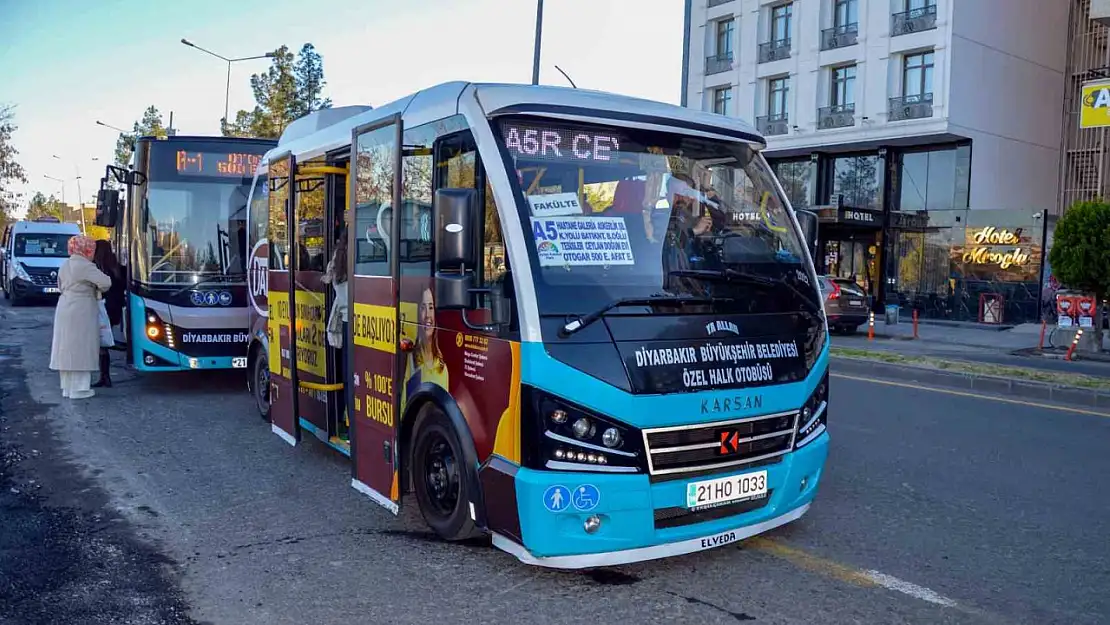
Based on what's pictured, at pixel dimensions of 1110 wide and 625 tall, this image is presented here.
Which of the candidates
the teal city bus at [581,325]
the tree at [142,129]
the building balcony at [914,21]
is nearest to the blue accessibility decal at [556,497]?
the teal city bus at [581,325]

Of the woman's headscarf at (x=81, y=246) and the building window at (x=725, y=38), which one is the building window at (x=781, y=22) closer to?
the building window at (x=725, y=38)

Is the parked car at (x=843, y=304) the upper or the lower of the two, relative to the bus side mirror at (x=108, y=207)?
lower

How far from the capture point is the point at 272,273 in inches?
310

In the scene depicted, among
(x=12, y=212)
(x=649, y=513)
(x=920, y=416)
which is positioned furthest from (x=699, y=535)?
→ (x=12, y=212)

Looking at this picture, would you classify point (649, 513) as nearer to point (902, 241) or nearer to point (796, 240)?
point (796, 240)

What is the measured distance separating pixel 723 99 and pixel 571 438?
118 feet

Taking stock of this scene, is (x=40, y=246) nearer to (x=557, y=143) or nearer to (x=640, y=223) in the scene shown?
(x=557, y=143)

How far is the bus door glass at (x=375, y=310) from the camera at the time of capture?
213 inches

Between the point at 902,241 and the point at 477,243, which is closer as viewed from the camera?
the point at 477,243

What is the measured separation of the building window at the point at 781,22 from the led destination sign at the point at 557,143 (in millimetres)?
33167

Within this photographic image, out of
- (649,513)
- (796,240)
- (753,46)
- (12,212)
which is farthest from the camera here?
(12,212)

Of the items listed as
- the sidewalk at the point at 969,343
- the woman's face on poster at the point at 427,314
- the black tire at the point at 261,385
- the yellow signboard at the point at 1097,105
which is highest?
the yellow signboard at the point at 1097,105

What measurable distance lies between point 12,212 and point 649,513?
192 feet

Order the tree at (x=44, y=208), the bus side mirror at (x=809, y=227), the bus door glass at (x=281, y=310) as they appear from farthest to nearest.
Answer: the tree at (x=44, y=208)
the bus door glass at (x=281, y=310)
the bus side mirror at (x=809, y=227)
